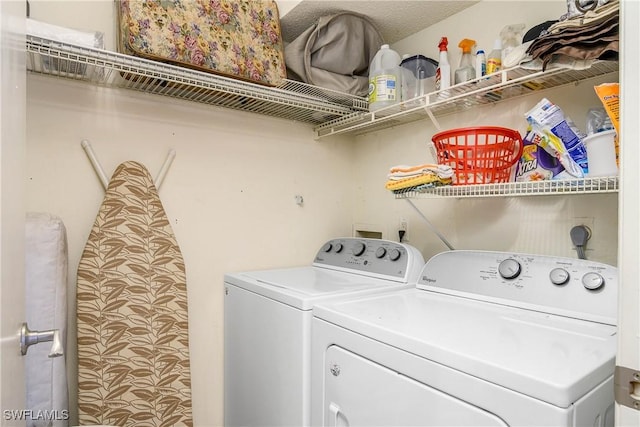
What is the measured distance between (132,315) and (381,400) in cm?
109

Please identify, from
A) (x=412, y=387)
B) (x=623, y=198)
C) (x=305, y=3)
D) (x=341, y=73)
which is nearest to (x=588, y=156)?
(x=623, y=198)

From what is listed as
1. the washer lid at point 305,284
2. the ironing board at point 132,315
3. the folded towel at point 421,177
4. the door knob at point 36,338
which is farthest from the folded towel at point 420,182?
the door knob at point 36,338

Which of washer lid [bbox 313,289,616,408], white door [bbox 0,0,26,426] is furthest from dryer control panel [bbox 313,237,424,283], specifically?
white door [bbox 0,0,26,426]

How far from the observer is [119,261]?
1542 millimetres

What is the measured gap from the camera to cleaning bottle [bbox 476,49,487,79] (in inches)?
59.1

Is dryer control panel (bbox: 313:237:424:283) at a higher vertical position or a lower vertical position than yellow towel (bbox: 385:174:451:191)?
lower

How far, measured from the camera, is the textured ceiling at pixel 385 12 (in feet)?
5.68

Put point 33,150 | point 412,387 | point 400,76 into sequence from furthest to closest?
point 400,76, point 33,150, point 412,387

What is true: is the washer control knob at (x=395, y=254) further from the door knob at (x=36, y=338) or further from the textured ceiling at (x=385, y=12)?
the door knob at (x=36, y=338)

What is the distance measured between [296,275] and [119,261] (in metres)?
0.76

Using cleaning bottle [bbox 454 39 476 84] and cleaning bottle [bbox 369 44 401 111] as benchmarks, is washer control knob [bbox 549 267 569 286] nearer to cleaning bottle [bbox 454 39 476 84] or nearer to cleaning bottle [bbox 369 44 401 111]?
cleaning bottle [bbox 454 39 476 84]

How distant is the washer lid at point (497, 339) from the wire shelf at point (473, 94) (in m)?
0.80

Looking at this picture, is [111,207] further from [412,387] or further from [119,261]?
[412,387]

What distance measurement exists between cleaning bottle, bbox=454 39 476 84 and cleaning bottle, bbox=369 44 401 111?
27 centimetres
